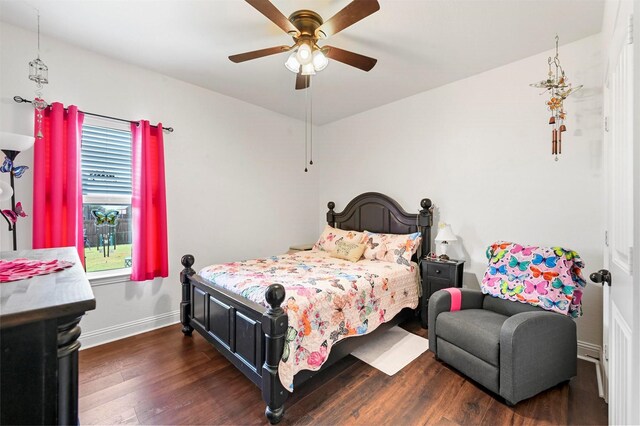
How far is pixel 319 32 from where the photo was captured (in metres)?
1.96

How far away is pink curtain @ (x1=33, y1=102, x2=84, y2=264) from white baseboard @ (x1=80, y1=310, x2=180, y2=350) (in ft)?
2.74

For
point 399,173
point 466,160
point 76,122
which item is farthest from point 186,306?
point 466,160

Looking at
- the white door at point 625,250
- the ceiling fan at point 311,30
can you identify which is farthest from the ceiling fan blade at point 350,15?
the white door at point 625,250

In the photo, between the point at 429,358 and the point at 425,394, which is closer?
the point at 425,394

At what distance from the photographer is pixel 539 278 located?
7.36 ft

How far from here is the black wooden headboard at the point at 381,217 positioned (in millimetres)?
3412

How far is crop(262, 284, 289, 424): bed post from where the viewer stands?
175 centimetres

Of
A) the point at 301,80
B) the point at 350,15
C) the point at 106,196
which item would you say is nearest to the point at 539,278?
the point at 350,15

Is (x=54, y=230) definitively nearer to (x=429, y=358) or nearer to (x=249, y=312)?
(x=249, y=312)

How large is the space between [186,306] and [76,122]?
1972mm

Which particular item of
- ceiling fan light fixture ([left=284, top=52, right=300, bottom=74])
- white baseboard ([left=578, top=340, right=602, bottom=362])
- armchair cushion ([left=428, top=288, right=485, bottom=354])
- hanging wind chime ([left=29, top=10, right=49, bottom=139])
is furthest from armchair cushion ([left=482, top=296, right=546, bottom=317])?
hanging wind chime ([left=29, top=10, right=49, bottom=139])

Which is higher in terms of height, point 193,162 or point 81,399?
point 193,162

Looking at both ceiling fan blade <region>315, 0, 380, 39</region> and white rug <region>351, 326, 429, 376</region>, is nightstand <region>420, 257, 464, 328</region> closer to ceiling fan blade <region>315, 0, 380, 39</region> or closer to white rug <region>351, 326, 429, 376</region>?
white rug <region>351, 326, 429, 376</region>

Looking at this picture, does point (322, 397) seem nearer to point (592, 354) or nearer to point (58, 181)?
point (592, 354)
